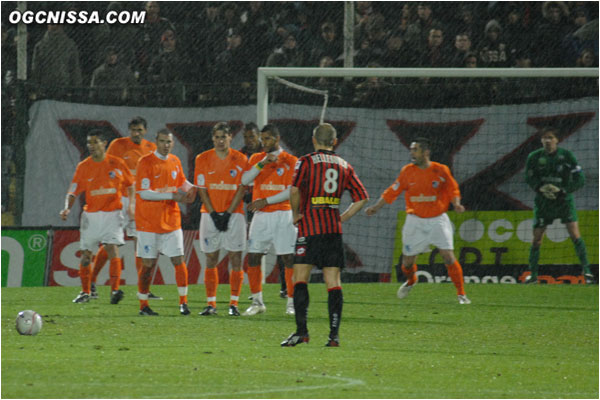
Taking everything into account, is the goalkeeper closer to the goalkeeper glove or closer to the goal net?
the goalkeeper glove

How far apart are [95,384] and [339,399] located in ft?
4.94

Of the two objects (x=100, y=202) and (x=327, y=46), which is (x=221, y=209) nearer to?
(x=100, y=202)

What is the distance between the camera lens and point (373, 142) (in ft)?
54.9

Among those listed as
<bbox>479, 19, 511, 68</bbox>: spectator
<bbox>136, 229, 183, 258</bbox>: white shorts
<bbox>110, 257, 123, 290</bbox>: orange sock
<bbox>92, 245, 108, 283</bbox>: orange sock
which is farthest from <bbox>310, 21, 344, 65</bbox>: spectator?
<bbox>136, 229, 183, 258</bbox>: white shorts

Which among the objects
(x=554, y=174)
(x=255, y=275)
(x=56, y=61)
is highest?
(x=56, y=61)

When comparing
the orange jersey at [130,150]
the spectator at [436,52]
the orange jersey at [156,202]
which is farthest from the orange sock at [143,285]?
the spectator at [436,52]

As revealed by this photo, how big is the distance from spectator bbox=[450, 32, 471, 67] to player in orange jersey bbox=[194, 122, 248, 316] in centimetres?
672

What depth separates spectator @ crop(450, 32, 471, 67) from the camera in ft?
55.5

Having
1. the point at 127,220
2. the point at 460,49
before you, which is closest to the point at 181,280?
the point at 127,220

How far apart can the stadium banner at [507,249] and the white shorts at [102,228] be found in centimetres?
573

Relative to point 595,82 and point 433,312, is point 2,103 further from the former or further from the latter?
point 595,82

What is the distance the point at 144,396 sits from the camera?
19.4ft

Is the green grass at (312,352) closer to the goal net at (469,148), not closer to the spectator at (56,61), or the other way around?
the goal net at (469,148)

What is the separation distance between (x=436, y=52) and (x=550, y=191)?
126 inches
